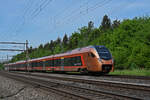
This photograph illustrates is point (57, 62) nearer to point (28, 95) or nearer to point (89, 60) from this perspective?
point (89, 60)

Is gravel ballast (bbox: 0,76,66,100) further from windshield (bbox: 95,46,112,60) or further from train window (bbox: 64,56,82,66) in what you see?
train window (bbox: 64,56,82,66)

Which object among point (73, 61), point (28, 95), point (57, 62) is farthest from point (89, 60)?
point (28, 95)

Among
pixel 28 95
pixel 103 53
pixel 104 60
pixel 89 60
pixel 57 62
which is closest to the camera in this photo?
pixel 28 95

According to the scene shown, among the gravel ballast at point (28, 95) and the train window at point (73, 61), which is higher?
the train window at point (73, 61)

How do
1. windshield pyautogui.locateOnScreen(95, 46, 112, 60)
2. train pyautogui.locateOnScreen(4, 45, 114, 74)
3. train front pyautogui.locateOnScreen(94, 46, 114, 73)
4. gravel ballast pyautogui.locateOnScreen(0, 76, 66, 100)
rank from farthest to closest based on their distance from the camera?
windshield pyautogui.locateOnScreen(95, 46, 112, 60)
train pyautogui.locateOnScreen(4, 45, 114, 74)
train front pyautogui.locateOnScreen(94, 46, 114, 73)
gravel ballast pyautogui.locateOnScreen(0, 76, 66, 100)

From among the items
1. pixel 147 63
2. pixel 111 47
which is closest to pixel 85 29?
pixel 111 47

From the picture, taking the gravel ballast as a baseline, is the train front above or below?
above

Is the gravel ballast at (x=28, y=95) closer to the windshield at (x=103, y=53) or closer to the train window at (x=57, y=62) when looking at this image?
the windshield at (x=103, y=53)

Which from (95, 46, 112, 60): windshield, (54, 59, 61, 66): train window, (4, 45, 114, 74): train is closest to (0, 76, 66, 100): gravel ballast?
(4, 45, 114, 74): train

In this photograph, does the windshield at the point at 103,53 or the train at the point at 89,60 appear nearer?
the train at the point at 89,60

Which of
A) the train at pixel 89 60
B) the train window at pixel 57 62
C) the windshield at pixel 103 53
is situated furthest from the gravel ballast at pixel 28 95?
the train window at pixel 57 62

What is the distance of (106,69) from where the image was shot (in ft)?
61.6

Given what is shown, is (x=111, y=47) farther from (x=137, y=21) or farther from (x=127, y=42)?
(x=137, y=21)

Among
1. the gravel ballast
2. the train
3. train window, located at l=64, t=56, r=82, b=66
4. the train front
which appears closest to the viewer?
the gravel ballast
